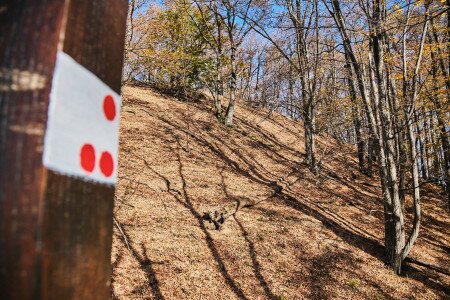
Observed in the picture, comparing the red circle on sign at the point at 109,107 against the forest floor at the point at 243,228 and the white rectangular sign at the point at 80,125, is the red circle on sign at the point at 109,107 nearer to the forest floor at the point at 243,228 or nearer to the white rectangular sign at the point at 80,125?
the white rectangular sign at the point at 80,125

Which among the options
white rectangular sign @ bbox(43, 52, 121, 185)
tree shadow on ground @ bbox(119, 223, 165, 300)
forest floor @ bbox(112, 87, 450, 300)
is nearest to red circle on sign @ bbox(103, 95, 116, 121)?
white rectangular sign @ bbox(43, 52, 121, 185)

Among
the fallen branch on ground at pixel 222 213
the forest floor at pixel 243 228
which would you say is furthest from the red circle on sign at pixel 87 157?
the fallen branch on ground at pixel 222 213

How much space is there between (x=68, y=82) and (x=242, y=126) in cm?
1930

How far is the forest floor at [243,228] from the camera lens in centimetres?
636

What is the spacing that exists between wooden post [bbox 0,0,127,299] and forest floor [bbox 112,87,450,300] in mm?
4332

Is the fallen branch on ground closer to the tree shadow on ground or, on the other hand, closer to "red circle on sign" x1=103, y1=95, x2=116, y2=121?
the tree shadow on ground

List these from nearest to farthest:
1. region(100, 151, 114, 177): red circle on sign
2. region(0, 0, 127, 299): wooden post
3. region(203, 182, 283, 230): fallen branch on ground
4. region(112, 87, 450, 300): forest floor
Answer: region(0, 0, 127, 299): wooden post < region(100, 151, 114, 177): red circle on sign < region(112, 87, 450, 300): forest floor < region(203, 182, 283, 230): fallen branch on ground

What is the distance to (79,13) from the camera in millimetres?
589

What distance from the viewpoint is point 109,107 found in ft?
2.13

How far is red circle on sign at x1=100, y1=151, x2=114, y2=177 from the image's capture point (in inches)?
24.5

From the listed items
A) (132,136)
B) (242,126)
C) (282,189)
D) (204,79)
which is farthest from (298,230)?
(204,79)

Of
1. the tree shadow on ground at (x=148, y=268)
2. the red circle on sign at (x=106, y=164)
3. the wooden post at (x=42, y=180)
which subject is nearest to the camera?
the wooden post at (x=42, y=180)

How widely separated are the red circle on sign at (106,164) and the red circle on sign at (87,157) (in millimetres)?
28

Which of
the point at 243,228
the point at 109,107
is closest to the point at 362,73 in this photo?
the point at 243,228
